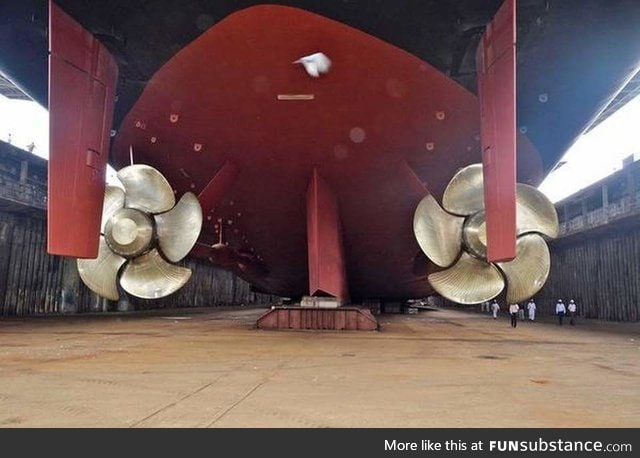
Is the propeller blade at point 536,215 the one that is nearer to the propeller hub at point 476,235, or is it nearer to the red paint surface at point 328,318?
the propeller hub at point 476,235

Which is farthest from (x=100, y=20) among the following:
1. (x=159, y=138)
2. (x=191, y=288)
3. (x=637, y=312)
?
(x=191, y=288)

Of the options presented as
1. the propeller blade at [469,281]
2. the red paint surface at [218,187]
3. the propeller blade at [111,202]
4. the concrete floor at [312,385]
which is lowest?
the concrete floor at [312,385]

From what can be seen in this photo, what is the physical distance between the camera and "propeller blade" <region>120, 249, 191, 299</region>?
438 inches

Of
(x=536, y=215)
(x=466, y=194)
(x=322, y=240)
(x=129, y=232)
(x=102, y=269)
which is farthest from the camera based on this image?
→ (x=322, y=240)

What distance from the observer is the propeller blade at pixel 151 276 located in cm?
1113

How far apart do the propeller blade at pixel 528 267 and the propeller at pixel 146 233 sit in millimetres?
6788

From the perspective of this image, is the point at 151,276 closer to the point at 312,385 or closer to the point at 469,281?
the point at 312,385

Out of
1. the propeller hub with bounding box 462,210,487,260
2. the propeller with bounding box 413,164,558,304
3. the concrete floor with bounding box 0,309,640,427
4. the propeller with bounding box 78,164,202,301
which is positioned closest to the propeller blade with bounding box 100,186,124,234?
the propeller with bounding box 78,164,202,301

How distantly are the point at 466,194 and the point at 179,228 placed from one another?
20.6 feet

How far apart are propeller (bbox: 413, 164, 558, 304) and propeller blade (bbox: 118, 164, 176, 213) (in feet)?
18.8

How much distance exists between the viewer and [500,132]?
349 inches
